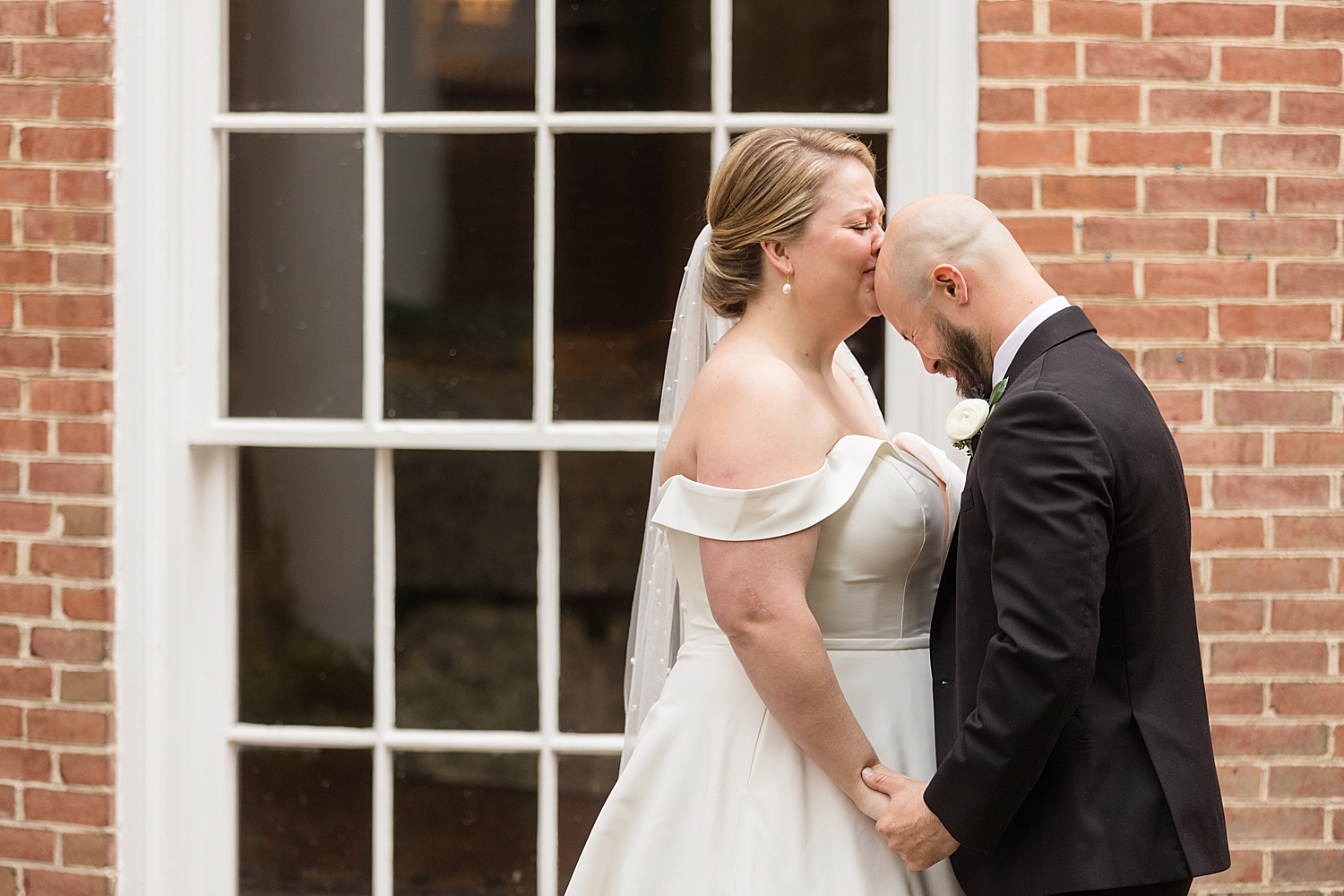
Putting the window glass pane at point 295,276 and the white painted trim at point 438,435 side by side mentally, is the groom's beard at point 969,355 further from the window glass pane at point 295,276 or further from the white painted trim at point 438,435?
the window glass pane at point 295,276

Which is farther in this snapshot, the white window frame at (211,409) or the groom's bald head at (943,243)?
the white window frame at (211,409)

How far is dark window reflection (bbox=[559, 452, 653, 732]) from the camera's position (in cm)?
252

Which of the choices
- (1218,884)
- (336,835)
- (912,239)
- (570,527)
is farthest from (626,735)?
(1218,884)

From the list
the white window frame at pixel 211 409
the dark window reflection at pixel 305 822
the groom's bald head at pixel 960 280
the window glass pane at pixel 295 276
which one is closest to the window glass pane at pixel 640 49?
the white window frame at pixel 211 409

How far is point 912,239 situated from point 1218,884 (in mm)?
1634

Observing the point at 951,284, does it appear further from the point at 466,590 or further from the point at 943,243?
the point at 466,590

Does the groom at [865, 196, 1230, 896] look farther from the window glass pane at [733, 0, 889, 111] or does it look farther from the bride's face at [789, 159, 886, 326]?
the window glass pane at [733, 0, 889, 111]

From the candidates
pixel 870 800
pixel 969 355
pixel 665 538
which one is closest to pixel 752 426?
pixel 969 355

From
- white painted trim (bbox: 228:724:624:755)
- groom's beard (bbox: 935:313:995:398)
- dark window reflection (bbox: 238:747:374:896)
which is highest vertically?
groom's beard (bbox: 935:313:995:398)

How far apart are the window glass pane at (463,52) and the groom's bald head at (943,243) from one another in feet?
3.69

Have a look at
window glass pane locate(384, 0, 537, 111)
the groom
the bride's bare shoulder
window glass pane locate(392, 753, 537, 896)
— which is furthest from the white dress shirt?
window glass pane locate(392, 753, 537, 896)

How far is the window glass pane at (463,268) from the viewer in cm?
251

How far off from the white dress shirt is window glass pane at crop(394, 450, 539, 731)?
3.87 feet

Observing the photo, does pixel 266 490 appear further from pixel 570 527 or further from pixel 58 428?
pixel 570 527
